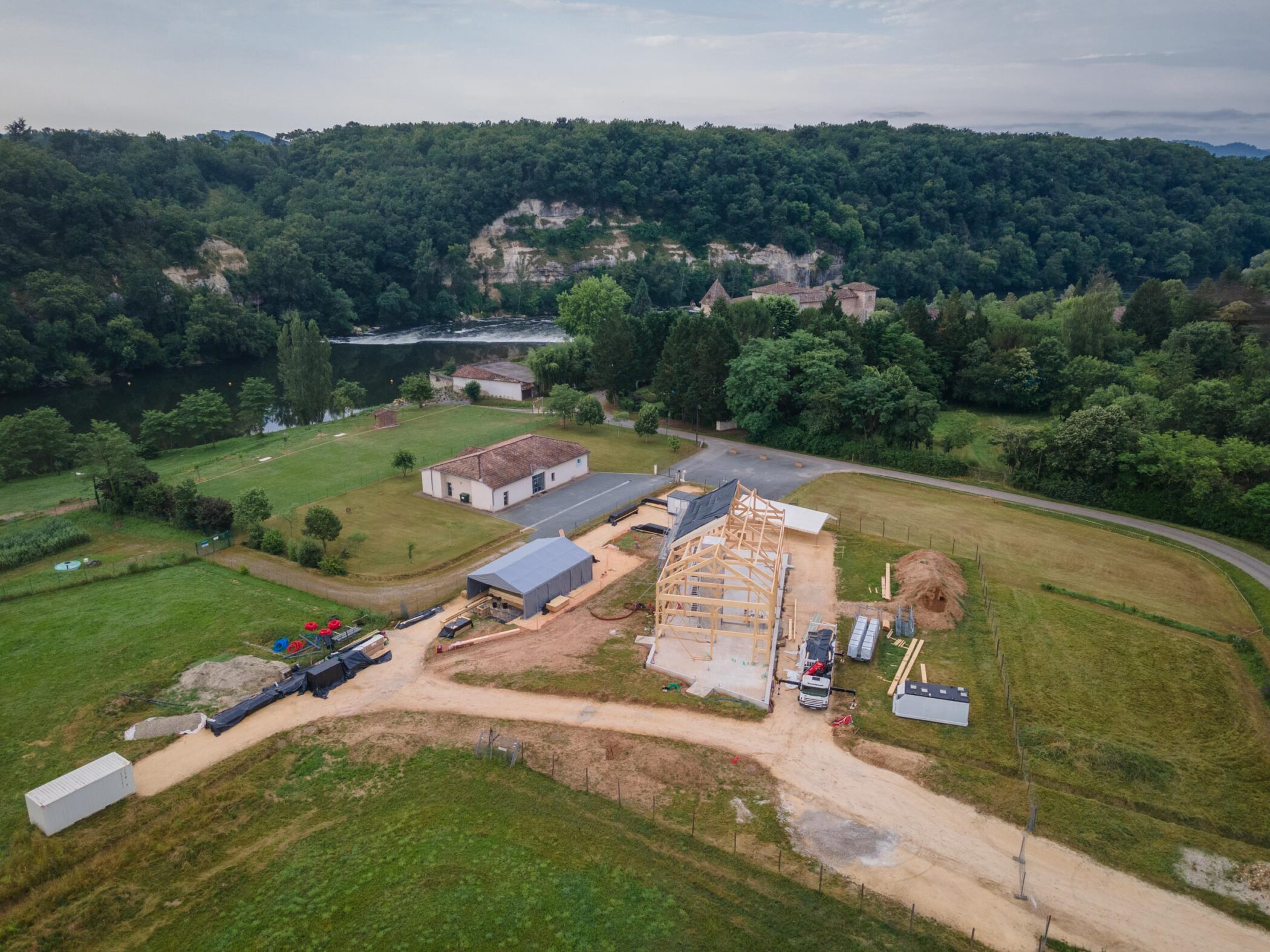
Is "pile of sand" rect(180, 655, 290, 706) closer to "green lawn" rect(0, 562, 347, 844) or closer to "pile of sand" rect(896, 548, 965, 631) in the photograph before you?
"green lawn" rect(0, 562, 347, 844)

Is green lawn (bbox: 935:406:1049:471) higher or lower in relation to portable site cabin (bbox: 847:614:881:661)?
higher

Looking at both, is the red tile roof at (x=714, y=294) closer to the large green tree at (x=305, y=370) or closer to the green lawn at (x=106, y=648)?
the large green tree at (x=305, y=370)

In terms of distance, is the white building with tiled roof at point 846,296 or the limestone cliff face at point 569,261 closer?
the white building with tiled roof at point 846,296

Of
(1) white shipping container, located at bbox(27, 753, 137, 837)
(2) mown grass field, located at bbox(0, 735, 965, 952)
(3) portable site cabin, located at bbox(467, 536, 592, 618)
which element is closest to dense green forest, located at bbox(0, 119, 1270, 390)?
(3) portable site cabin, located at bbox(467, 536, 592, 618)

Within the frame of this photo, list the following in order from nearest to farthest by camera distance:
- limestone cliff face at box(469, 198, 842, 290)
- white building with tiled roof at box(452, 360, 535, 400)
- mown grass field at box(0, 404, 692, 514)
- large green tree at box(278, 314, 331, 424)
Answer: mown grass field at box(0, 404, 692, 514)
large green tree at box(278, 314, 331, 424)
white building with tiled roof at box(452, 360, 535, 400)
limestone cliff face at box(469, 198, 842, 290)

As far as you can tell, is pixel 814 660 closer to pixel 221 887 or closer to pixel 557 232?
pixel 221 887

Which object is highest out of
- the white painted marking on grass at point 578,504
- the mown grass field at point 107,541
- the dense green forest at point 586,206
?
the dense green forest at point 586,206

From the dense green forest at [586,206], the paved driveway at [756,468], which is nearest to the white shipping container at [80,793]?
the paved driveway at [756,468]
